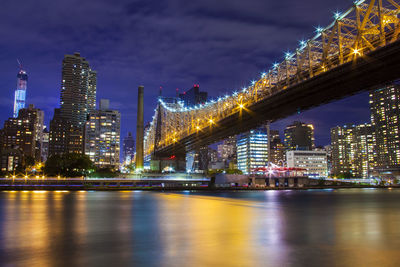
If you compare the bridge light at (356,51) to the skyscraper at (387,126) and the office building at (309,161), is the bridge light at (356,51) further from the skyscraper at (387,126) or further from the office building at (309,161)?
the office building at (309,161)

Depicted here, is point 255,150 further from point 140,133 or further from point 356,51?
point 356,51

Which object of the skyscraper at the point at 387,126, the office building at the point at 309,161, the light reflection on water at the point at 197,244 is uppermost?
the skyscraper at the point at 387,126

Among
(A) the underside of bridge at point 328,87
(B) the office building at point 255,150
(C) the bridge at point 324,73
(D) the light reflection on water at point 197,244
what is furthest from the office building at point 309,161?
(D) the light reflection on water at point 197,244

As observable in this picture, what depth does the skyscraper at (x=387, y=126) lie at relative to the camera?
16662cm

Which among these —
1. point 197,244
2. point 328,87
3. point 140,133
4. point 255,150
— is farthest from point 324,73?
point 255,150

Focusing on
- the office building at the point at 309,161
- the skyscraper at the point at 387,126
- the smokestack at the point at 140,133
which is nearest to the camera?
the smokestack at the point at 140,133

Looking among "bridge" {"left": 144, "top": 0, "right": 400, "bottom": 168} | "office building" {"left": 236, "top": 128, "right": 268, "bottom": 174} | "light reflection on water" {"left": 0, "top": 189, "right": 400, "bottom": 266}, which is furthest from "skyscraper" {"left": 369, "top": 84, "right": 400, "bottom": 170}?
"light reflection on water" {"left": 0, "top": 189, "right": 400, "bottom": 266}

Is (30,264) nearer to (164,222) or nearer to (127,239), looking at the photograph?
(127,239)

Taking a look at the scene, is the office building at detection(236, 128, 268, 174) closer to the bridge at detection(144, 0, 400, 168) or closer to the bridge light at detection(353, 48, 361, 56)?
the bridge at detection(144, 0, 400, 168)

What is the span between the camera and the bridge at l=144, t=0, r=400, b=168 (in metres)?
31.8

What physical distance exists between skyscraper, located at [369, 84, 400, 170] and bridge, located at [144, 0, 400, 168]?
122 meters

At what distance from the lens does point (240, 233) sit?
17.5 metres

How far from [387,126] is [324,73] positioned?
160325 mm

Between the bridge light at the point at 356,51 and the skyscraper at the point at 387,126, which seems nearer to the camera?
the bridge light at the point at 356,51
